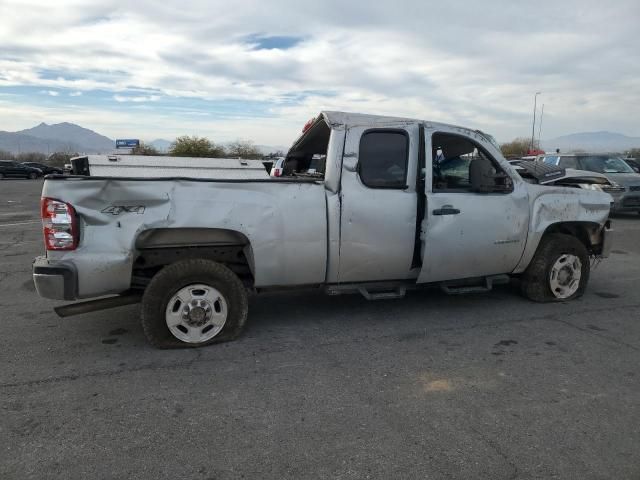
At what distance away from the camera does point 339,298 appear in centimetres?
598

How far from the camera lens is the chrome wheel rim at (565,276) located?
579 centimetres

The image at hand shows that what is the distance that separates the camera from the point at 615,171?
14602mm

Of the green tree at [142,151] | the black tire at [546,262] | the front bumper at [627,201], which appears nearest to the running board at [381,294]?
the black tire at [546,262]

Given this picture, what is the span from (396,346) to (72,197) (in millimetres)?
2959

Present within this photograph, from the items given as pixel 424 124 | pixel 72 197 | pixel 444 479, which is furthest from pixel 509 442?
pixel 72 197

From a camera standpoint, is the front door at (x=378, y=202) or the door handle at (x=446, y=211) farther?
the door handle at (x=446, y=211)

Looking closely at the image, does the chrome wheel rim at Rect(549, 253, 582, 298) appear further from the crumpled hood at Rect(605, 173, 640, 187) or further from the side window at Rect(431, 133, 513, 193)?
the crumpled hood at Rect(605, 173, 640, 187)

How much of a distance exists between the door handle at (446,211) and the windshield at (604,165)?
37.7 feet

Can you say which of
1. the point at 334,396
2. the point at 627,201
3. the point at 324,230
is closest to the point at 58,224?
the point at 324,230

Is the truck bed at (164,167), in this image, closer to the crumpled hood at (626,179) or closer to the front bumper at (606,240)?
the front bumper at (606,240)

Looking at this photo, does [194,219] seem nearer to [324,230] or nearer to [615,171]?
[324,230]

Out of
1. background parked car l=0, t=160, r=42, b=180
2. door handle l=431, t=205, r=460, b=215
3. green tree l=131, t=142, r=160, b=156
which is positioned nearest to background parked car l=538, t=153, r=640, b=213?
door handle l=431, t=205, r=460, b=215

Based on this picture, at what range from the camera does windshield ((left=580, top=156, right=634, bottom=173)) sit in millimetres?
14492

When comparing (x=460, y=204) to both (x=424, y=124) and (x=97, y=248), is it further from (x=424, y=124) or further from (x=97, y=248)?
(x=97, y=248)
